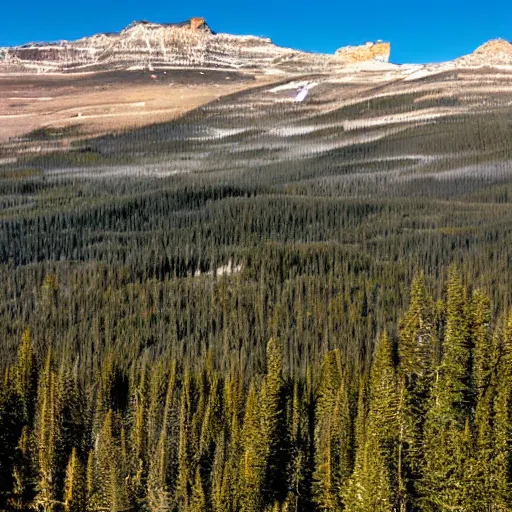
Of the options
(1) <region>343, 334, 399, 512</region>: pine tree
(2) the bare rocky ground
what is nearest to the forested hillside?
(1) <region>343, 334, 399, 512</region>: pine tree

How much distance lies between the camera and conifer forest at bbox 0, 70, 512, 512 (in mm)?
30875

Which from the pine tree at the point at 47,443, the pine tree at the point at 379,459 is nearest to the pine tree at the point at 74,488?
the pine tree at the point at 47,443

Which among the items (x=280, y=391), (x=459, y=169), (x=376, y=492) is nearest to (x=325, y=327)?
(x=280, y=391)

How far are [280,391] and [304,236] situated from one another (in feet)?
205

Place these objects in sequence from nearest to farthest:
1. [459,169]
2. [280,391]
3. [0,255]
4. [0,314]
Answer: [280,391] < [0,314] < [0,255] < [459,169]

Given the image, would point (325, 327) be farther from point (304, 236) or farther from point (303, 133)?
point (303, 133)

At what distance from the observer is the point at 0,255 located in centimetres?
8638

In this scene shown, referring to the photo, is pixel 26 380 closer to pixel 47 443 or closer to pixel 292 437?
pixel 47 443

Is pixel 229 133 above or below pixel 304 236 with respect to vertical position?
above

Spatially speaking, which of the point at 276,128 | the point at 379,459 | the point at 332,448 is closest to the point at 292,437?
the point at 332,448

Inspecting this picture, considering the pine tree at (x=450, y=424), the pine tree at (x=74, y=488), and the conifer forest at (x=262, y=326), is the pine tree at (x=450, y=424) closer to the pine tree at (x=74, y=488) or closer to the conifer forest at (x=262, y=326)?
the conifer forest at (x=262, y=326)

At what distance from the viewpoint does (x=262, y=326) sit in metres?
60.3

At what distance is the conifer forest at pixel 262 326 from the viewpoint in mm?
30875

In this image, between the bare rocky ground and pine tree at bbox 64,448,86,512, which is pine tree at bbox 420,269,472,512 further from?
the bare rocky ground
